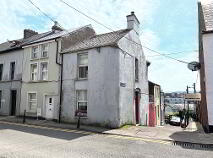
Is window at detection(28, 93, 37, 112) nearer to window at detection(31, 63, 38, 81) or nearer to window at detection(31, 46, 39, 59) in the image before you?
window at detection(31, 63, 38, 81)

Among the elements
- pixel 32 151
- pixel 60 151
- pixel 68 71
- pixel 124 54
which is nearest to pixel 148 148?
pixel 60 151

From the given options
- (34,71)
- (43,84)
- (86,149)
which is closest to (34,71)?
(34,71)

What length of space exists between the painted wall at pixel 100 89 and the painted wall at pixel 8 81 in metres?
6.77

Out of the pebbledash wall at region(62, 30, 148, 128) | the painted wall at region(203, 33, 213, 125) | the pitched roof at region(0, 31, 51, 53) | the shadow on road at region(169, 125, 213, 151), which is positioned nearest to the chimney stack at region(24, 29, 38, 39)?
the pitched roof at region(0, 31, 51, 53)

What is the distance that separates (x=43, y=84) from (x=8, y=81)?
17.8 ft

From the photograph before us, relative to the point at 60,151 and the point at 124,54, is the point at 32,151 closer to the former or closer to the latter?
the point at 60,151

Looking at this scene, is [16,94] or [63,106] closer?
[63,106]

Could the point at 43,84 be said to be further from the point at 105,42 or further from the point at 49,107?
the point at 105,42

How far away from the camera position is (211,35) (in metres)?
12.0

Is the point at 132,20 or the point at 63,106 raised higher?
the point at 132,20

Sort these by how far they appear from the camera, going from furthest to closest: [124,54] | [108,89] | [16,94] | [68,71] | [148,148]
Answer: [16,94] → [68,71] → [124,54] → [108,89] → [148,148]

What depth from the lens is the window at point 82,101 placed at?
15.6 meters

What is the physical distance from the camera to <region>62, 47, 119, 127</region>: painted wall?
1417 centimetres

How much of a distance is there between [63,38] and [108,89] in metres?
6.77
